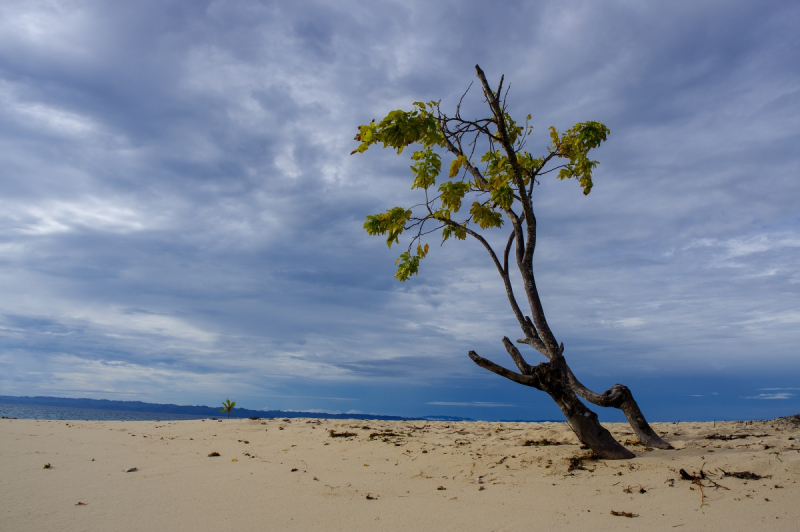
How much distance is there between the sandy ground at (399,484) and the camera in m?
3.69

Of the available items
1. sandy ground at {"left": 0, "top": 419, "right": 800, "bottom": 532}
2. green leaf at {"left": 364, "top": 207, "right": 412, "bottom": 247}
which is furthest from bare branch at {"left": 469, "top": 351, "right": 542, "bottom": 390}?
green leaf at {"left": 364, "top": 207, "right": 412, "bottom": 247}

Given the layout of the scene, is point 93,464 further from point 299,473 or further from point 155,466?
point 299,473

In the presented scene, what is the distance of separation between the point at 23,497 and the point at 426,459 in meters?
4.66

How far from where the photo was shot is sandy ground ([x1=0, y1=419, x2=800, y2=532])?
369 centimetres

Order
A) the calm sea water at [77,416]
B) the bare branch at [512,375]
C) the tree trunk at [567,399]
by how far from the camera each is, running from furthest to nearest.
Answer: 1. the calm sea water at [77,416]
2. the bare branch at [512,375]
3. the tree trunk at [567,399]

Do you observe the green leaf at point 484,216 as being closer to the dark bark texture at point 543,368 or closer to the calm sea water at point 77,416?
the dark bark texture at point 543,368

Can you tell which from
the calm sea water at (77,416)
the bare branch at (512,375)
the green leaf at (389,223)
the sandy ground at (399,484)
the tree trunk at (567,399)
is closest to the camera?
the sandy ground at (399,484)

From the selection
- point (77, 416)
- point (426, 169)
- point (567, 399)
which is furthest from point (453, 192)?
point (77, 416)

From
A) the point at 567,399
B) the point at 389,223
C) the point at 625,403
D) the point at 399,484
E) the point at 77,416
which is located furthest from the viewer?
the point at 77,416

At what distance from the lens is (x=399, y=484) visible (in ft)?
16.3

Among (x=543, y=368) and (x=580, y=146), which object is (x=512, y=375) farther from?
(x=580, y=146)

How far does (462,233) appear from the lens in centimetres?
783

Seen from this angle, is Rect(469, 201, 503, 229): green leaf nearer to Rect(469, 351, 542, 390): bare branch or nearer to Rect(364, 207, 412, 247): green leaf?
Rect(364, 207, 412, 247): green leaf

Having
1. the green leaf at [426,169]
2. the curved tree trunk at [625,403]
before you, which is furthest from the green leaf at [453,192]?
the curved tree trunk at [625,403]
